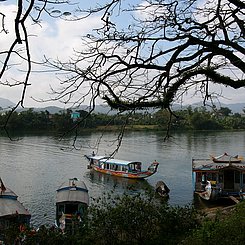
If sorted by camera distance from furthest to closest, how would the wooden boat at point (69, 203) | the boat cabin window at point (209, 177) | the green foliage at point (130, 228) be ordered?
the boat cabin window at point (209, 177), the wooden boat at point (69, 203), the green foliage at point (130, 228)

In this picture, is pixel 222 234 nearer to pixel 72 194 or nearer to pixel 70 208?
pixel 70 208

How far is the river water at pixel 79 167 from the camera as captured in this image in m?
14.3

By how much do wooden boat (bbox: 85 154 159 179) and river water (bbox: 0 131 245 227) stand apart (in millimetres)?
349

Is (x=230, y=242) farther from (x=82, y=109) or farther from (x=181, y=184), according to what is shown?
(x=181, y=184)

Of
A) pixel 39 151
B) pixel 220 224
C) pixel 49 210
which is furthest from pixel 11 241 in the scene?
pixel 39 151

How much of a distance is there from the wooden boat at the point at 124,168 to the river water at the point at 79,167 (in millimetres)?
349

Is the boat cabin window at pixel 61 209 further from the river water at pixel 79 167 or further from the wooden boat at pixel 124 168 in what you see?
the wooden boat at pixel 124 168

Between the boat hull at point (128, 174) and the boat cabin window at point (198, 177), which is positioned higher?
the boat cabin window at point (198, 177)

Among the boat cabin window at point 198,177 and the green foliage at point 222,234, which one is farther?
the boat cabin window at point 198,177

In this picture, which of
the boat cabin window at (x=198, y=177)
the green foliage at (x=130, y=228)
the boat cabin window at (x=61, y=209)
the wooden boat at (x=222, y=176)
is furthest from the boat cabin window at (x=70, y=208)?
the boat cabin window at (x=198, y=177)

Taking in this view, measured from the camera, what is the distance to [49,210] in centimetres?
1255

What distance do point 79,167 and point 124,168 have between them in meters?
2.95

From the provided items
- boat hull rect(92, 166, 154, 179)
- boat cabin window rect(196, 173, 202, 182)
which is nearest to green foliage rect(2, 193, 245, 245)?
boat cabin window rect(196, 173, 202, 182)

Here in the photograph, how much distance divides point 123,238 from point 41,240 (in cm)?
133
